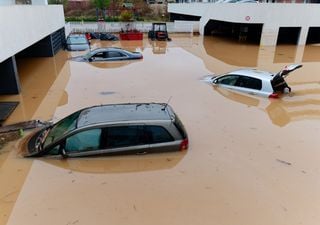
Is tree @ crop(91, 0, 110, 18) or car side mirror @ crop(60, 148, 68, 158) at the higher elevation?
tree @ crop(91, 0, 110, 18)

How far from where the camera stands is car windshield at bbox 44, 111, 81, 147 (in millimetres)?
6414

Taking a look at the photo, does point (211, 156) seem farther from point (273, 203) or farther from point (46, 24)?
point (46, 24)

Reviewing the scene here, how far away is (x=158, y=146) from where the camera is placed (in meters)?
6.60

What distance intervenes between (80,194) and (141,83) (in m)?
8.23

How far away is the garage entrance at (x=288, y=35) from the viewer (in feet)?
87.1

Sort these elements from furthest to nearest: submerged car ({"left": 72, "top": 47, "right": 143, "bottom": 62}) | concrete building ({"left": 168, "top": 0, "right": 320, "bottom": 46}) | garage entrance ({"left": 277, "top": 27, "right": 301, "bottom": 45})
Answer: garage entrance ({"left": 277, "top": 27, "right": 301, "bottom": 45}) < concrete building ({"left": 168, "top": 0, "right": 320, "bottom": 46}) < submerged car ({"left": 72, "top": 47, "right": 143, "bottom": 62})

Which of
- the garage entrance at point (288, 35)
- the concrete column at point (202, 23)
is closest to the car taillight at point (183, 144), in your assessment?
the garage entrance at point (288, 35)

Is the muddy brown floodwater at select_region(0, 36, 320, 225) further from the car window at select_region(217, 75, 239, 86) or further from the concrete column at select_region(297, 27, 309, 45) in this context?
the concrete column at select_region(297, 27, 309, 45)

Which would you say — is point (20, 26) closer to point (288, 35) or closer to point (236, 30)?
point (236, 30)

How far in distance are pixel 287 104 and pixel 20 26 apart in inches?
410

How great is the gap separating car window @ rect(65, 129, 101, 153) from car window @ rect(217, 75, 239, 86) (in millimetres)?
7415

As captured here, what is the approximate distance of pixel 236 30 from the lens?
99.2ft

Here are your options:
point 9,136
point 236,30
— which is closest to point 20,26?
point 9,136

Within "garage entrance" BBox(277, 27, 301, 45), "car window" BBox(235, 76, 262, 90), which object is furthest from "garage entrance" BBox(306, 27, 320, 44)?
"car window" BBox(235, 76, 262, 90)
